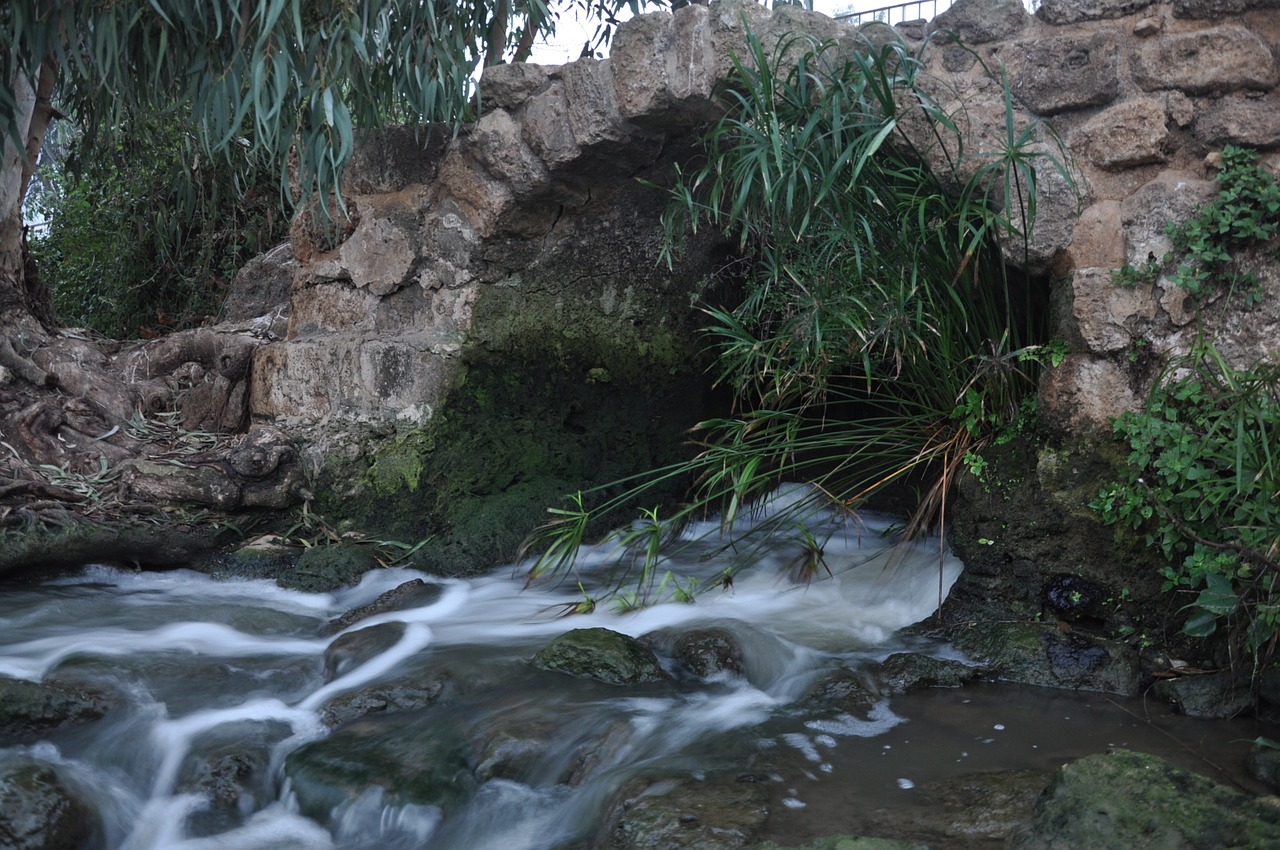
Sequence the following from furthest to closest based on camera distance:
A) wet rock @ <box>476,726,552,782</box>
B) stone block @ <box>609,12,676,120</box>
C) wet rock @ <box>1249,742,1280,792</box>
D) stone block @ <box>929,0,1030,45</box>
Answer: stone block @ <box>609,12,676,120</box>
stone block @ <box>929,0,1030,45</box>
wet rock @ <box>476,726,552,782</box>
wet rock @ <box>1249,742,1280,792</box>

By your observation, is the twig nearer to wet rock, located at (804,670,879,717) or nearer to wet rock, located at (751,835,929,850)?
wet rock, located at (804,670,879,717)

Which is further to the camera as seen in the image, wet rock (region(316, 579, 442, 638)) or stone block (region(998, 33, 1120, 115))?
wet rock (region(316, 579, 442, 638))

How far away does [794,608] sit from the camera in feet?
12.4

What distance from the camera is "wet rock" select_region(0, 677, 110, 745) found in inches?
107

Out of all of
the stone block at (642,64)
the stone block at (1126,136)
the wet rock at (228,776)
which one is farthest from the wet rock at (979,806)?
the stone block at (642,64)

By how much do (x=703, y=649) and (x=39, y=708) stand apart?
1.77 metres

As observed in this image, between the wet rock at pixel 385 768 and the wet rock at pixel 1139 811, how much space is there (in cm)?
129

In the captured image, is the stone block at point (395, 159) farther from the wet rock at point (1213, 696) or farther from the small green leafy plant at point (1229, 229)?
the wet rock at point (1213, 696)

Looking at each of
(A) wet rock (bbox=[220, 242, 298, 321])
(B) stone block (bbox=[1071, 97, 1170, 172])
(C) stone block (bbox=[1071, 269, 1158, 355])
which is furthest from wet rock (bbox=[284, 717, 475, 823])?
(A) wet rock (bbox=[220, 242, 298, 321])

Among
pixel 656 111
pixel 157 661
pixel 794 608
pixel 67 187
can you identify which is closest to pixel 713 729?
pixel 794 608

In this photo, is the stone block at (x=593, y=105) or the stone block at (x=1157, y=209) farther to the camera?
the stone block at (x=593, y=105)

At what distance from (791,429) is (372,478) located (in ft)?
5.73

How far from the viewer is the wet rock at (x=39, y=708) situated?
2719mm

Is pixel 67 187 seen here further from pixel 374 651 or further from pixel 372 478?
pixel 374 651
